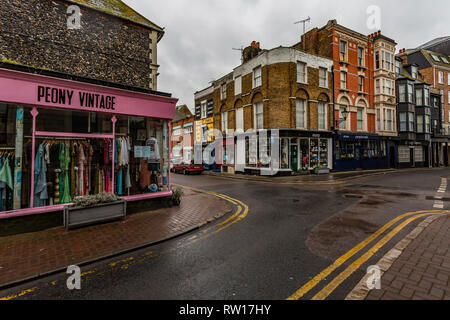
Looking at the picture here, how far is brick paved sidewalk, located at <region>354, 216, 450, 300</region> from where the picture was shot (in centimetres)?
276

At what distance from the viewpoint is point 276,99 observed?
1952 centimetres

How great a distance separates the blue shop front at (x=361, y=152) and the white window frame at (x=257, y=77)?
9617 mm

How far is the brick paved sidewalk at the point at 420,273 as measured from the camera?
A: 9.04 feet

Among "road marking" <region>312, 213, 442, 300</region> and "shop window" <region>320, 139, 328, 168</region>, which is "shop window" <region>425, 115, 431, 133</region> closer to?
"shop window" <region>320, 139, 328, 168</region>

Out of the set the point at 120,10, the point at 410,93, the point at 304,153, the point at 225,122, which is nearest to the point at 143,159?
the point at 120,10

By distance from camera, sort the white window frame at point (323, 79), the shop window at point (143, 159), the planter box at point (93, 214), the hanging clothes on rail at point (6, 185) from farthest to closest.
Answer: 1. the white window frame at point (323, 79)
2. the shop window at point (143, 159)
3. the planter box at point (93, 214)
4. the hanging clothes on rail at point (6, 185)

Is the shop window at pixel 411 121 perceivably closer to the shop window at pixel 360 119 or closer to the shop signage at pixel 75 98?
the shop window at pixel 360 119

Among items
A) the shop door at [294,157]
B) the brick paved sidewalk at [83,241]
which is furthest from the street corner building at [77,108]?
the shop door at [294,157]

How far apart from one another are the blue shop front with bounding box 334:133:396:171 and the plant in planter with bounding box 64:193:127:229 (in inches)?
836

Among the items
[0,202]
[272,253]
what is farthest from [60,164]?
[272,253]

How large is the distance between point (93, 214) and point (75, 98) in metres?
3.51

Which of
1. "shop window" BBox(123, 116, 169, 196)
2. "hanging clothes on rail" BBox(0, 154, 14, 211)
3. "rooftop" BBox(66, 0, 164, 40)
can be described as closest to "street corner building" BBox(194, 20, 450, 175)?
"shop window" BBox(123, 116, 169, 196)

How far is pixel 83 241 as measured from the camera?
488cm

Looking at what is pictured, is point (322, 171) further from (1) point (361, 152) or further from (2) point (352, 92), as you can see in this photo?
(2) point (352, 92)
